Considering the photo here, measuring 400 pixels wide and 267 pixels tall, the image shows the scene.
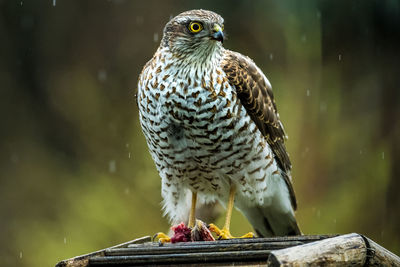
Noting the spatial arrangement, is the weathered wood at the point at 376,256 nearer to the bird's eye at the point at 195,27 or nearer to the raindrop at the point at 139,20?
the bird's eye at the point at 195,27

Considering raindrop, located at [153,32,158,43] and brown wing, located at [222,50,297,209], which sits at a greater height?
raindrop, located at [153,32,158,43]

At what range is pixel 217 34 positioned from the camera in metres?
3.70

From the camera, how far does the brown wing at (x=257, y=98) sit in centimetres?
394

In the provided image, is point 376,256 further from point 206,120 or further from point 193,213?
point 193,213

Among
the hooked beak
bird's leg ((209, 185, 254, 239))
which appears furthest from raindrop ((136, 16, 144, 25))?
the hooked beak

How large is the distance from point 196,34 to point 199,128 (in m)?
0.52

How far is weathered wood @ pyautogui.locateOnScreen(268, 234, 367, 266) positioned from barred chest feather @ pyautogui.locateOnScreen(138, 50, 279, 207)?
1305 millimetres

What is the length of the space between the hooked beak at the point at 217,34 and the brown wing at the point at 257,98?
0.26 metres

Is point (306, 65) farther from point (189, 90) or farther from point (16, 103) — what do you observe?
point (189, 90)

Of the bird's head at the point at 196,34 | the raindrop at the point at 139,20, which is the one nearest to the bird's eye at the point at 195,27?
the bird's head at the point at 196,34

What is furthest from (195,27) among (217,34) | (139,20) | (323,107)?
(139,20)

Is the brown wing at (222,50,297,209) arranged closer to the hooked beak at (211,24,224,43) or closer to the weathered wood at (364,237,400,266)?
the hooked beak at (211,24,224,43)

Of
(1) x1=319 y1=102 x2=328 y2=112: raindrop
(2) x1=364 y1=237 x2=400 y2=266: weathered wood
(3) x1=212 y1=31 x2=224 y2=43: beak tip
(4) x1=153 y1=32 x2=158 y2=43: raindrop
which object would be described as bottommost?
(2) x1=364 y1=237 x2=400 y2=266: weathered wood

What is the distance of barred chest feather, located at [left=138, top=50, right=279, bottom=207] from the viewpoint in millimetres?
3729
